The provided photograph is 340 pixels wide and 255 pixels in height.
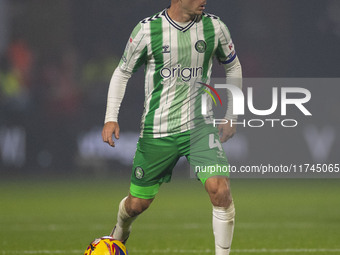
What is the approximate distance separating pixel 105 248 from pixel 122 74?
127 cm

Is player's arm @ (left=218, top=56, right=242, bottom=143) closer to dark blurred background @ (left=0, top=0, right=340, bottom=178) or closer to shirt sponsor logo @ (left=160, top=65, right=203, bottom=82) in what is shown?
shirt sponsor logo @ (left=160, top=65, right=203, bottom=82)

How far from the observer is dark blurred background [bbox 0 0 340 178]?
15609 mm

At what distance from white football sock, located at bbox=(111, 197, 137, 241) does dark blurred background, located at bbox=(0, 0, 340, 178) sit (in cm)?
877

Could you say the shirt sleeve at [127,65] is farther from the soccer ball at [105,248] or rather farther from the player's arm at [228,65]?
the soccer ball at [105,248]

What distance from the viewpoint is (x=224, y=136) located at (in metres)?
A: 6.26

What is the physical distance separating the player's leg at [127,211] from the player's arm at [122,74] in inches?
20.7

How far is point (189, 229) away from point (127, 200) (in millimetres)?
3513

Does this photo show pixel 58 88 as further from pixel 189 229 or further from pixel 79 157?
pixel 189 229

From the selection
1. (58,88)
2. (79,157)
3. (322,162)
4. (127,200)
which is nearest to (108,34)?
(58,88)

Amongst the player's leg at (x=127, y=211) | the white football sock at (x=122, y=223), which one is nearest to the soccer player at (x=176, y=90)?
the player's leg at (x=127, y=211)

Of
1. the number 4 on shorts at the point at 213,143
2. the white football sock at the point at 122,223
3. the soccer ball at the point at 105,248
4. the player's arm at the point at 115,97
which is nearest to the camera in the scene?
the soccer ball at the point at 105,248

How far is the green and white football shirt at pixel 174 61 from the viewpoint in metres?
Result: 6.07

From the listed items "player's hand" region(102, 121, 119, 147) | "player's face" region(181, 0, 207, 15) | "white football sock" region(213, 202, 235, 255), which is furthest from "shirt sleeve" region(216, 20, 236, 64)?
"white football sock" region(213, 202, 235, 255)

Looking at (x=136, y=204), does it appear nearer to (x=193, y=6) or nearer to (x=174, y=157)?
(x=174, y=157)
